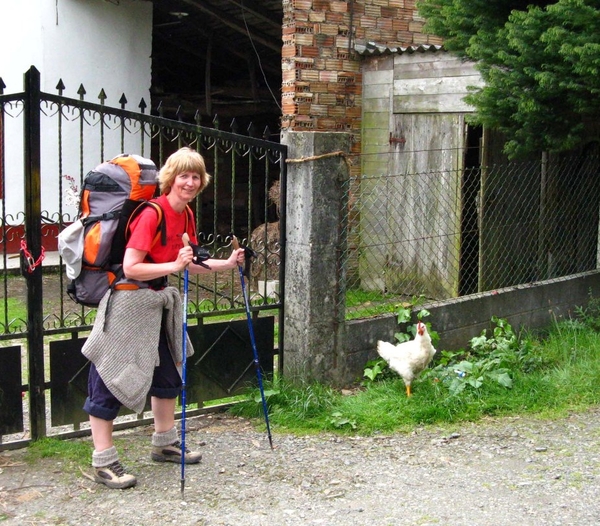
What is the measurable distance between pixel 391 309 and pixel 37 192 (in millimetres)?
2904

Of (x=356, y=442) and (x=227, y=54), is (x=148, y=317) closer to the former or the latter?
(x=356, y=442)

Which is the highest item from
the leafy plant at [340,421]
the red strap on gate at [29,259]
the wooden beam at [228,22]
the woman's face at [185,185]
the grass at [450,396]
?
the wooden beam at [228,22]

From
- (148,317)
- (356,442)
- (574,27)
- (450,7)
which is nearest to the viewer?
(148,317)

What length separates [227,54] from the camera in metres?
15.0

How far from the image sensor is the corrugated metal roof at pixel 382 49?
9086 mm

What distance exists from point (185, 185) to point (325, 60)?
5.65 m

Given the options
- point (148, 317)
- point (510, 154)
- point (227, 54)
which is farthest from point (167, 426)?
point (227, 54)

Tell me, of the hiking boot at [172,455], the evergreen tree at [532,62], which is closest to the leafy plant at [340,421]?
the hiking boot at [172,455]

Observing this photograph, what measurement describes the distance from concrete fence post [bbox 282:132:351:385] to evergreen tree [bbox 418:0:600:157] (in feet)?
5.76

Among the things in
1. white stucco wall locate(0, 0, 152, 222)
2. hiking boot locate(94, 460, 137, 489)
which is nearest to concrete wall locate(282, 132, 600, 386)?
hiking boot locate(94, 460, 137, 489)

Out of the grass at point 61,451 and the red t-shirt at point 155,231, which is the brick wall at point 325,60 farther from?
the grass at point 61,451

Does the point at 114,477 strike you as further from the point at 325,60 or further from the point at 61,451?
the point at 325,60

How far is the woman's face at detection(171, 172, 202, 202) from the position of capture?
171 inches

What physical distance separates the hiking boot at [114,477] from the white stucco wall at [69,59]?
6522mm
